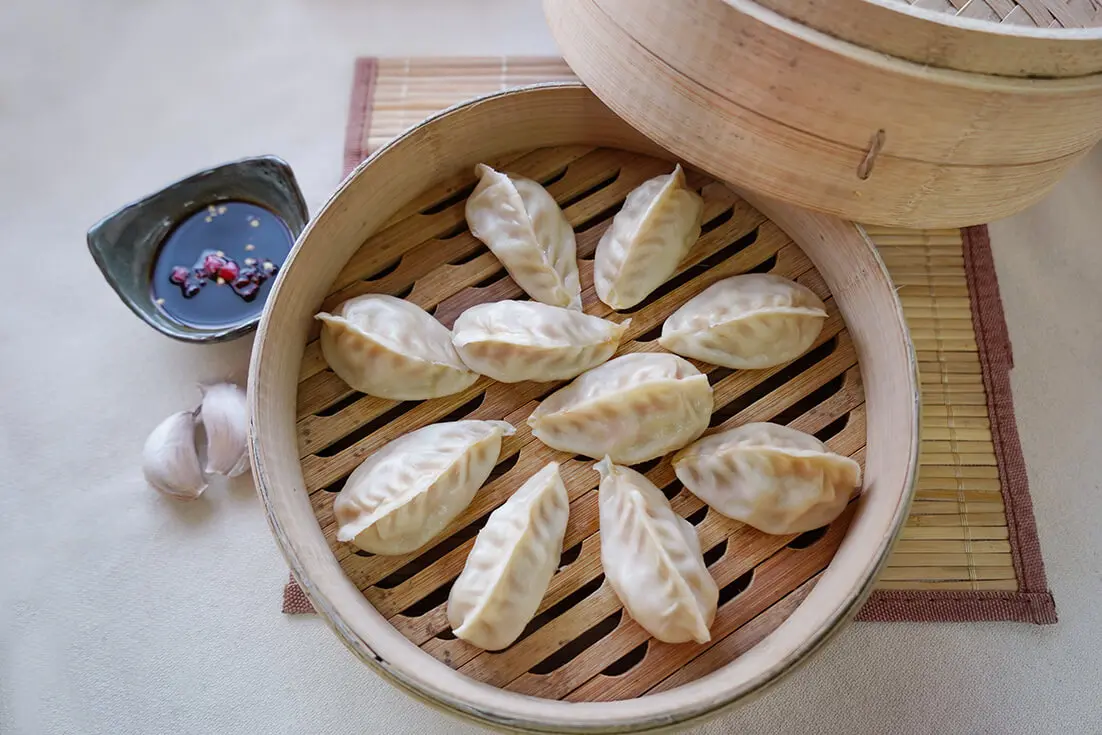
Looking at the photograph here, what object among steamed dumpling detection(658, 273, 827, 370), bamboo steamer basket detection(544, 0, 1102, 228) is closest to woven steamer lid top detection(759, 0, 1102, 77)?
bamboo steamer basket detection(544, 0, 1102, 228)

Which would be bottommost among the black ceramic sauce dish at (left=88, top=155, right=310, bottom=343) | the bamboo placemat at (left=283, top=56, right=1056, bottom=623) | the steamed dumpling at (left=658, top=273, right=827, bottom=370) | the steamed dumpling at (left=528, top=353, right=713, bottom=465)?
the bamboo placemat at (left=283, top=56, right=1056, bottom=623)

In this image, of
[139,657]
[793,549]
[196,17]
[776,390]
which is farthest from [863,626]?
[196,17]

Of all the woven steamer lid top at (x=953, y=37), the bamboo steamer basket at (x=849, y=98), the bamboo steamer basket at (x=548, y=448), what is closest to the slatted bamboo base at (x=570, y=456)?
the bamboo steamer basket at (x=548, y=448)

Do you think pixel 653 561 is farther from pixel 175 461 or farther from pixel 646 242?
pixel 175 461

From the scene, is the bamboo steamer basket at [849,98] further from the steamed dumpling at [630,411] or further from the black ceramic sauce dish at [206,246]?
the black ceramic sauce dish at [206,246]

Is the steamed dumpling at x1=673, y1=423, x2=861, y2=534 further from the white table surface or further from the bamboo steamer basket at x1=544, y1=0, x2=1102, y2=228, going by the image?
the bamboo steamer basket at x1=544, y1=0, x2=1102, y2=228
